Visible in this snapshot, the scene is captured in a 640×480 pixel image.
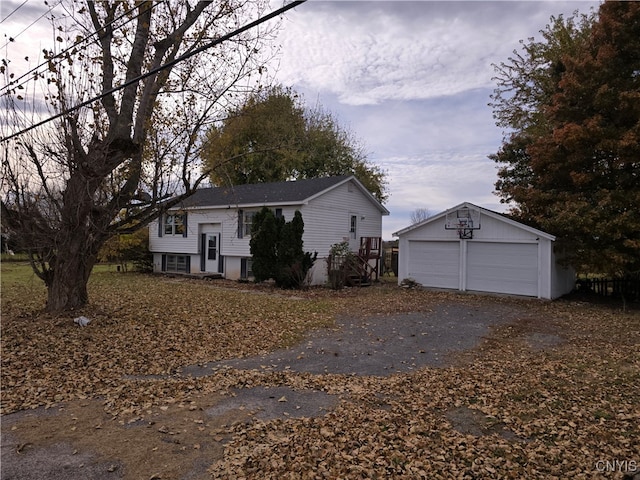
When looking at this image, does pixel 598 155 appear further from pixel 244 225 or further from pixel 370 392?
pixel 244 225

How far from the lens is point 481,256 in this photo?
15945mm

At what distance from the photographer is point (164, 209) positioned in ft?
35.2

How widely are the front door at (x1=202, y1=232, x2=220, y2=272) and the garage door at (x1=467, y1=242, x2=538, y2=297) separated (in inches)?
467

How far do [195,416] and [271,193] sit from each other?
16390mm

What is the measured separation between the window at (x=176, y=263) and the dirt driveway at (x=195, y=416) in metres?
15.9

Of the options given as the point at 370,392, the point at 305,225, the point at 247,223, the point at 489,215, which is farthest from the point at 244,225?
the point at 370,392

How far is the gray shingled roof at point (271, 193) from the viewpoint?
19.1 metres

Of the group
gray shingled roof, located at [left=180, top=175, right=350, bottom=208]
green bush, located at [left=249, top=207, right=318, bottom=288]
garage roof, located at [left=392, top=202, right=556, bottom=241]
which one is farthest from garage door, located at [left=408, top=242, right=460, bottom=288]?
gray shingled roof, located at [left=180, top=175, right=350, bottom=208]

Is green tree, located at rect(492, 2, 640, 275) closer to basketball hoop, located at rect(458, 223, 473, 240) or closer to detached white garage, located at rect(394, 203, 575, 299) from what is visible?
detached white garage, located at rect(394, 203, 575, 299)

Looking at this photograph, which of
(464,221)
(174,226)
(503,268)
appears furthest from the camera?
(174,226)

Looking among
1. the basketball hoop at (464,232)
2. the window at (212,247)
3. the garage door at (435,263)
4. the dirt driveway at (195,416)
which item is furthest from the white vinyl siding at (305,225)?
the dirt driveway at (195,416)

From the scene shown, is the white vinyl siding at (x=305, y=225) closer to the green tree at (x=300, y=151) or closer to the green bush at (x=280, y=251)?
the green bush at (x=280, y=251)

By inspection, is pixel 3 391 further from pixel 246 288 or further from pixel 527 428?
pixel 246 288

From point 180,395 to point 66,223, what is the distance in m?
5.86
